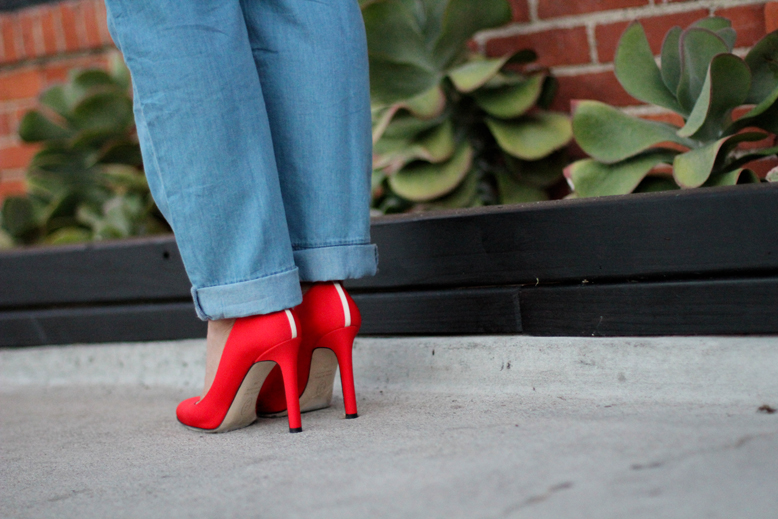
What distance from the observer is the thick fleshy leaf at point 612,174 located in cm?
104

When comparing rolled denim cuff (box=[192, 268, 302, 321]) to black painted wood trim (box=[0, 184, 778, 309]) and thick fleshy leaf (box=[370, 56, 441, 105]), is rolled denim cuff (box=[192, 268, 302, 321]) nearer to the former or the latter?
black painted wood trim (box=[0, 184, 778, 309])

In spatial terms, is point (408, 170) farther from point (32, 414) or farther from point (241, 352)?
point (32, 414)

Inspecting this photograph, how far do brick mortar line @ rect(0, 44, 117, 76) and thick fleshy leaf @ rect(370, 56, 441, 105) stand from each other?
44.6 inches

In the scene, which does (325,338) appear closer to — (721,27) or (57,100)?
(721,27)

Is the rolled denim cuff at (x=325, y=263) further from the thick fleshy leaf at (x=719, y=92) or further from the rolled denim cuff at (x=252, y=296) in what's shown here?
the thick fleshy leaf at (x=719, y=92)

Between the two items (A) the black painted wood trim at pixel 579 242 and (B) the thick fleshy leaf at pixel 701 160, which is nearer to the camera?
(A) the black painted wood trim at pixel 579 242

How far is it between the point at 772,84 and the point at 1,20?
7.47 ft

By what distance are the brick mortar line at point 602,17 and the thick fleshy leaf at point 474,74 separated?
0.19 metres

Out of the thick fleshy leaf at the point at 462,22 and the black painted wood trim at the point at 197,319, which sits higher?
the thick fleshy leaf at the point at 462,22

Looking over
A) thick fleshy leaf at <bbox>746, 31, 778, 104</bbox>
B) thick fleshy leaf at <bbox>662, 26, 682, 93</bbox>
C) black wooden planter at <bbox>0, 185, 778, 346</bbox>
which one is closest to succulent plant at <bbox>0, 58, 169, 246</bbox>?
black wooden planter at <bbox>0, 185, 778, 346</bbox>

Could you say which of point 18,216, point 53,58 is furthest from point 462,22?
point 53,58

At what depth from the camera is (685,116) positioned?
105 cm

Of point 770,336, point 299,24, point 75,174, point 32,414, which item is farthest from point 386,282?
point 75,174

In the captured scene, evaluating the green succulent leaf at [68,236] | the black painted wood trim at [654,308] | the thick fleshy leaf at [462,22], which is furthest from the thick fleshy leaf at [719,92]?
the green succulent leaf at [68,236]
